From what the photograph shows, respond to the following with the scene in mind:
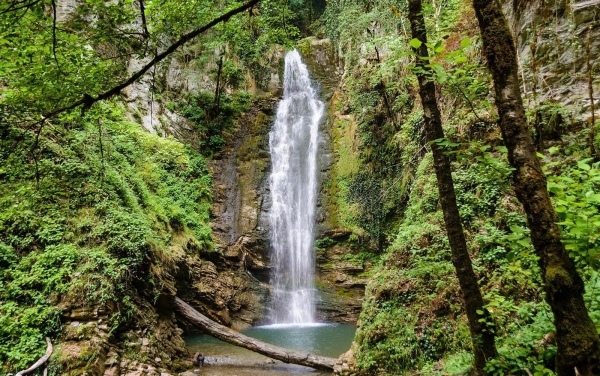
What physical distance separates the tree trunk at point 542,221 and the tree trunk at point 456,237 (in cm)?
96

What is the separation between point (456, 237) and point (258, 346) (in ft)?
19.5

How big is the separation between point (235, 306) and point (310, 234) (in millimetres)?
4137

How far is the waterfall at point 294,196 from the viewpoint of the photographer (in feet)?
43.0

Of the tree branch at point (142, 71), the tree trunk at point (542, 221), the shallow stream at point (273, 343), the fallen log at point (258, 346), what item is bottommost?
the shallow stream at point (273, 343)

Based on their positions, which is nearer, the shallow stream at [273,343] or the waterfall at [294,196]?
the shallow stream at [273,343]

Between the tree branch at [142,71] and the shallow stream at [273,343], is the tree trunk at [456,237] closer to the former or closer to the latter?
the tree branch at [142,71]

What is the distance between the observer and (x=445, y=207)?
3234mm

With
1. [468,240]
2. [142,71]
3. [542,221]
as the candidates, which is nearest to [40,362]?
[142,71]

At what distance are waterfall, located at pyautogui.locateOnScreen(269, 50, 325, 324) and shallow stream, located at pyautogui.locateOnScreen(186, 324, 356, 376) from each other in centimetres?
124

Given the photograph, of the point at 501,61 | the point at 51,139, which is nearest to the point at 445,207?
the point at 501,61

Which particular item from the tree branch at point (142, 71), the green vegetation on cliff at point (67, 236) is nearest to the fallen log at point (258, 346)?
the green vegetation on cliff at point (67, 236)

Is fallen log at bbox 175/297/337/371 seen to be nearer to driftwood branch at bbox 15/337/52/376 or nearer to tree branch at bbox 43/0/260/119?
driftwood branch at bbox 15/337/52/376

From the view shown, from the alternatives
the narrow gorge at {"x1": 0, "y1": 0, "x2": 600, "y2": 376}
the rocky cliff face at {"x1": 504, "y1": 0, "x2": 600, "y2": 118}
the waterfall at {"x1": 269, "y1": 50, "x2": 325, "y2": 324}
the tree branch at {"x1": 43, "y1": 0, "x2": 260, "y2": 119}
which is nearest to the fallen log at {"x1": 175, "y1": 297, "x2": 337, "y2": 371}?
the narrow gorge at {"x1": 0, "y1": 0, "x2": 600, "y2": 376}

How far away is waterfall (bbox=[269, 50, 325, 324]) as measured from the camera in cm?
1311
